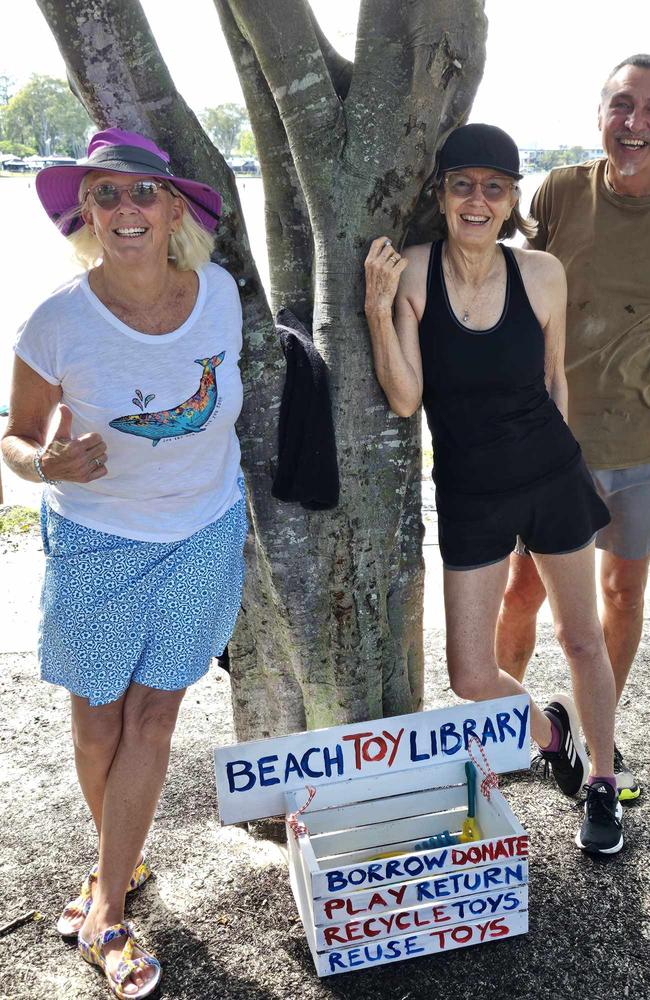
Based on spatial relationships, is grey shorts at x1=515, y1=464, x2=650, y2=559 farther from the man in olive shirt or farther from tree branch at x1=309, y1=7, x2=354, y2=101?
tree branch at x1=309, y1=7, x2=354, y2=101

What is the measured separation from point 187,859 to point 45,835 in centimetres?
58

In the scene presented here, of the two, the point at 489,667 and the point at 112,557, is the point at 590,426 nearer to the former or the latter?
the point at 489,667

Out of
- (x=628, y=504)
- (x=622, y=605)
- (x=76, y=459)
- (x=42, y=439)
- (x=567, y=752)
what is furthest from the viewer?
(x=622, y=605)

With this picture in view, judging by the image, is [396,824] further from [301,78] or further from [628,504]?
[301,78]

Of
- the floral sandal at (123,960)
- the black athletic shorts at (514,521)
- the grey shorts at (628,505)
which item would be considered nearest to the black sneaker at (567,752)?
the grey shorts at (628,505)

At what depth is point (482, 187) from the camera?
111 inches

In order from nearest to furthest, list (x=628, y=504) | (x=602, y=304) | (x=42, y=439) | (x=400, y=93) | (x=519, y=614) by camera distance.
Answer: (x=42, y=439)
(x=400, y=93)
(x=602, y=304)
(x=628, y=504)
(x=519, y=614)

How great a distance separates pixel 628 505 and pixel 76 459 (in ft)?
7.14

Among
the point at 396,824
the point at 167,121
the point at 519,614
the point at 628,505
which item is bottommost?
the point at 396,824

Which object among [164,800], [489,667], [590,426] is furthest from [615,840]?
[164,800]

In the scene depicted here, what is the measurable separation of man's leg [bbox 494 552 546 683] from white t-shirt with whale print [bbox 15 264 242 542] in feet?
5.34

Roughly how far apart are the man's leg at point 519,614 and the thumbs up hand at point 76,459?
2018mm

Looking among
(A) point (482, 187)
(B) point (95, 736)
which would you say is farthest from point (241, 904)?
(A) point (482, 187)

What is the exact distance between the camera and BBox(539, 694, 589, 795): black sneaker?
11.4 ft
